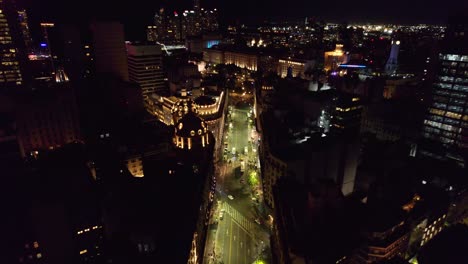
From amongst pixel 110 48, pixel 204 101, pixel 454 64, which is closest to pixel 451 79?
pixel 454 64

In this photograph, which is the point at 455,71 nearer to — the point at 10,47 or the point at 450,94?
the point at 450,94

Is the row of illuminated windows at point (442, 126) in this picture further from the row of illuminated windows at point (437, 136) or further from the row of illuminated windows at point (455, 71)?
the row of illuminated windows at point (455, 71)

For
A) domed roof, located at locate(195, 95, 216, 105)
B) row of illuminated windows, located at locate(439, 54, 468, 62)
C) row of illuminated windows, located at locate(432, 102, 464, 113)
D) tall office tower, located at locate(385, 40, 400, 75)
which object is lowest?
domed roof, located at locate(195, 95, 216, 105)

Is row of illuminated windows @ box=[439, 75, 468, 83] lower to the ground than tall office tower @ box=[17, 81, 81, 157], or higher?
higher

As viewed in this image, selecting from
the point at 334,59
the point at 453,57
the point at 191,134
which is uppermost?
the point at 453,57

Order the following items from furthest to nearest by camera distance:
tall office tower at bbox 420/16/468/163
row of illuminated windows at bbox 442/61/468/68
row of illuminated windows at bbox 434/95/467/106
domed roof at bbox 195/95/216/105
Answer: domed roof at bbox 195/95/216/105 → row of illuminated windows at bbox 434/95/467/106 → row of illuminated windows at bbox 442/61/468/68 → tall office tower at bbox 420/16/468/163

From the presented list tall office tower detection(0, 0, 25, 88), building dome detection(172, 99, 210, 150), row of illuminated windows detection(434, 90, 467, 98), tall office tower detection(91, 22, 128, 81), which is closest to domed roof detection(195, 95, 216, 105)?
building dome detection(172, 99, 210, 150)

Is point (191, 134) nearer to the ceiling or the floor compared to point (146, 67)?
nearer to the floor

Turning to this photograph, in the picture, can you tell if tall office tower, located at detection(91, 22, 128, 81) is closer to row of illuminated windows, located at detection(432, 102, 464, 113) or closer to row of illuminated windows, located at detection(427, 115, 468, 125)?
row of illuminated windows, located at detection(432, 102, 464, 113)
